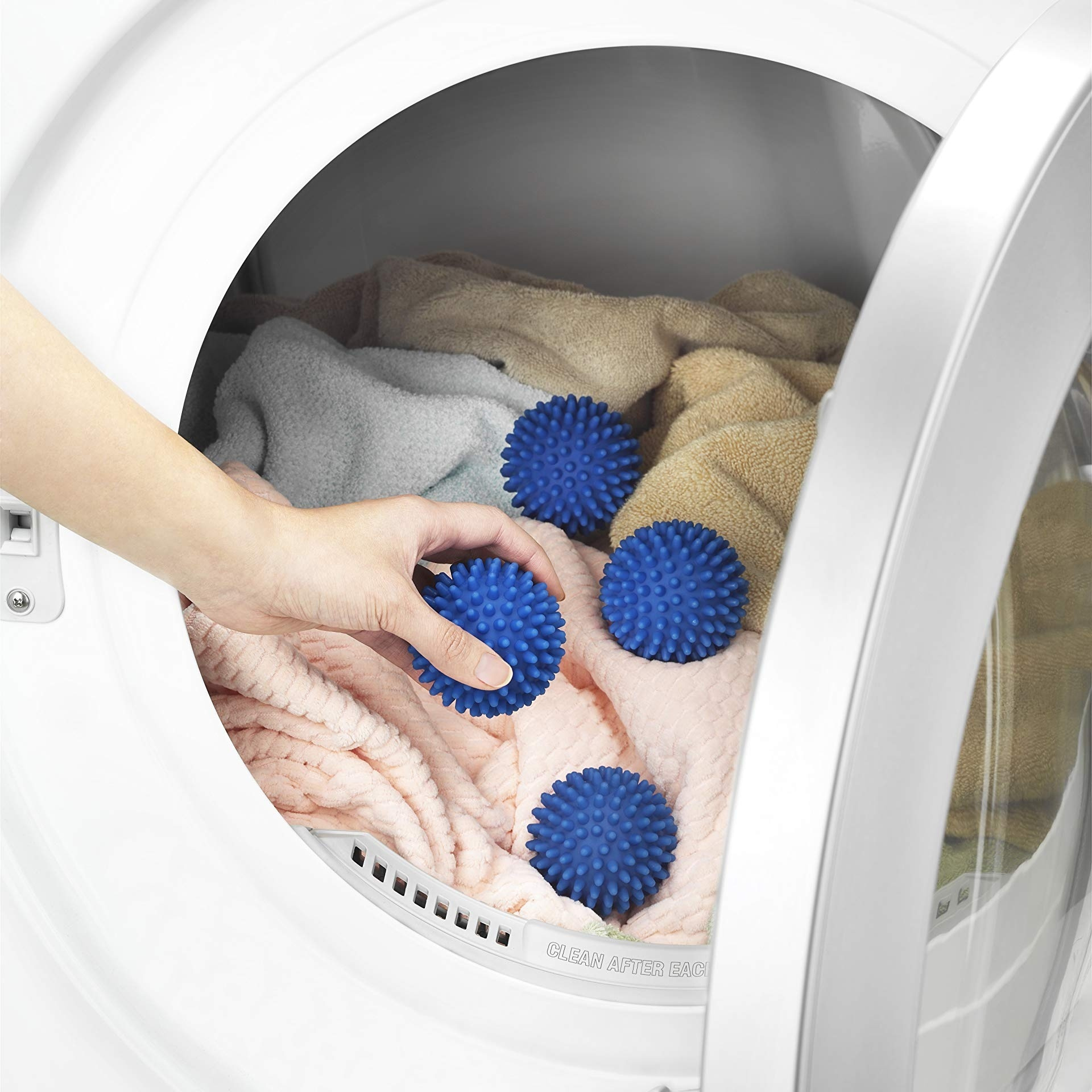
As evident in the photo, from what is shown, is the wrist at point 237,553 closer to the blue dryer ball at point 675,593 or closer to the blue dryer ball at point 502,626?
the blue dryer ball at point 502,626

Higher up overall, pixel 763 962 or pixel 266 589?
pixel 266 589

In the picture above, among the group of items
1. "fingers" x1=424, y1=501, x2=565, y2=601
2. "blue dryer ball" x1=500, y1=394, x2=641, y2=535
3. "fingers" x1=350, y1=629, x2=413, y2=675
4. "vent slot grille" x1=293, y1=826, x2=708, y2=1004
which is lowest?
"vent slot grille" x1=293, y1=826, x2=708, y2=1004

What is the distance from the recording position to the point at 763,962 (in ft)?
0.87

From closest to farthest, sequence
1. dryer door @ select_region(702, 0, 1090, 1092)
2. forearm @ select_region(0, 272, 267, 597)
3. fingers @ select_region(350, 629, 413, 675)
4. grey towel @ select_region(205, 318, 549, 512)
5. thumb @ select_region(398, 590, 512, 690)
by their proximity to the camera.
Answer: dryer door @ select_region(702, 0, 1090, 1092)
forearm @ select_region(0, 272, 267, 597)
thumb @ select_region(398, 590, 512, 690)
fingers @ select_region(350, 629, 413, 675)
grey towel @ select_region(205, 318, 549, 512)

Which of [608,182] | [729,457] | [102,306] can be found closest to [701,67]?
[608,182]

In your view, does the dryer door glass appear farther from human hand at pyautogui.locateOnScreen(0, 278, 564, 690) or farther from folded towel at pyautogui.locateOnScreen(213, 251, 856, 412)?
folded towel at pyautogui.locateOnScreen(213, 251, 856, 412)

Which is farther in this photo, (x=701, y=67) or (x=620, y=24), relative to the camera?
(x=701, y=67)

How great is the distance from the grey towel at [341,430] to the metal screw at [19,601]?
0.82 feet

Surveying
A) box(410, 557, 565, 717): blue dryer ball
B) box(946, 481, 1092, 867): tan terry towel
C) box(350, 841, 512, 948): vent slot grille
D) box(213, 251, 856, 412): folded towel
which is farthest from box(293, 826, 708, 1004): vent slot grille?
box(213, 251, 856, 412): folded towel

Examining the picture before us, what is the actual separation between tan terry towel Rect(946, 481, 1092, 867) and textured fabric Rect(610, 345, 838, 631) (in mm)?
309

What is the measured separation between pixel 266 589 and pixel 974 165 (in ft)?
1.20

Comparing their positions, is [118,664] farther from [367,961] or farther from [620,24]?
[620,24]

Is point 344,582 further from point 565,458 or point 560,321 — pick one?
point 560,321

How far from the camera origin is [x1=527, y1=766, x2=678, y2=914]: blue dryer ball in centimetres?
60
